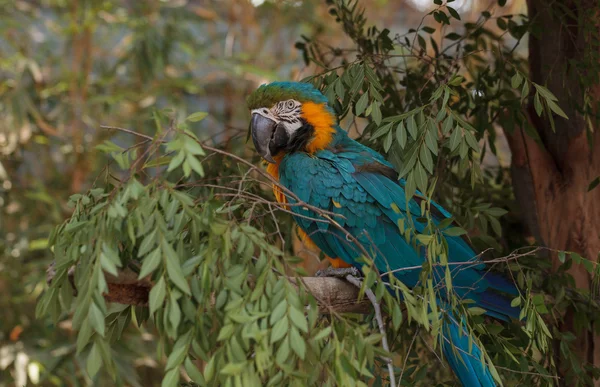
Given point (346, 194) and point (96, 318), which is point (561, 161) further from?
point (96, 318)

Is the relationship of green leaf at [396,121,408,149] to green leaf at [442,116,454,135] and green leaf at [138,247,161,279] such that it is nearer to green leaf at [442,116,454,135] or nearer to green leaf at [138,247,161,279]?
green leaf at [442,116,454,135]

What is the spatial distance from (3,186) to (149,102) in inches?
27.0

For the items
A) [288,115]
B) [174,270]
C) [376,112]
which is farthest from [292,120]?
[174,270]

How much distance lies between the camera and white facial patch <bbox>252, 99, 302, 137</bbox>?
4.54ft

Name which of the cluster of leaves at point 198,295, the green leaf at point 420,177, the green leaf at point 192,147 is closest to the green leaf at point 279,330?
the cluster of leaves at point 198,295

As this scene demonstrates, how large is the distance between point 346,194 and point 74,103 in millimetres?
1751

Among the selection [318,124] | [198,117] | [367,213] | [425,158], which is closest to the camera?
[198,117]

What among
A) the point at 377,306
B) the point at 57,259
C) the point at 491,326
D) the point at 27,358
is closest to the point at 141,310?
the point at 57,259

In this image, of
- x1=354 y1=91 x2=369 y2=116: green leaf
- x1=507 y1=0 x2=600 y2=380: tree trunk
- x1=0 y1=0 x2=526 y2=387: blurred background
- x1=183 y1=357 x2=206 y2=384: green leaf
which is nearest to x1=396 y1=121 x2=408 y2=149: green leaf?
x1=354 y1=91 x2=369 y2=116: green leaf

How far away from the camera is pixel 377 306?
3.00 feet

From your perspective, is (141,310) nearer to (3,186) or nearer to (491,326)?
(491,326)

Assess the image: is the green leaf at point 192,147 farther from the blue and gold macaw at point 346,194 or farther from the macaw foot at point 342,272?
the macaw foot at point 342,272

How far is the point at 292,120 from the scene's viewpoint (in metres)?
1.38

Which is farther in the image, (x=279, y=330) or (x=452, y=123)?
(x=452, y=123)
